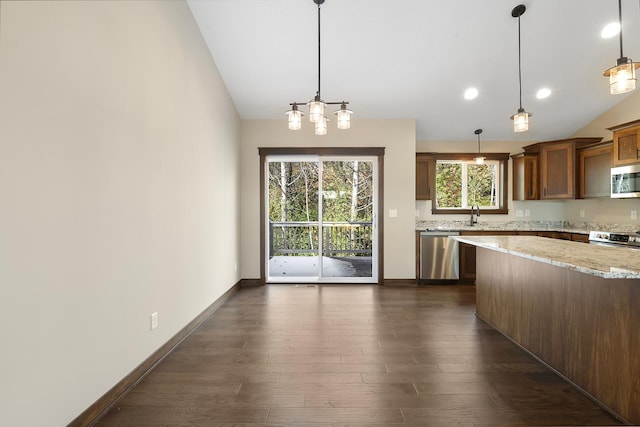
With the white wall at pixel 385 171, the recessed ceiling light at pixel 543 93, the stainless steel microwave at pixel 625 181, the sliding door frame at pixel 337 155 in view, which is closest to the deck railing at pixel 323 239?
the sliding door frame at pixel 337 155

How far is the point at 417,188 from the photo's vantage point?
5.64 m

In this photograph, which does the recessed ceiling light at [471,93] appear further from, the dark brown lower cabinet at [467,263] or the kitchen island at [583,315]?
the kitchen island at [583,315]

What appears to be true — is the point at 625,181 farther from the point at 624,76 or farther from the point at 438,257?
the point at 624,76

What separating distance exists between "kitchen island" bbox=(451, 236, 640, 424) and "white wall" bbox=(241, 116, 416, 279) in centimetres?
216

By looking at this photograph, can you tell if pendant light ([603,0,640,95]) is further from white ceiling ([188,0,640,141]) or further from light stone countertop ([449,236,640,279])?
white ceiling ([188,0,640,141])

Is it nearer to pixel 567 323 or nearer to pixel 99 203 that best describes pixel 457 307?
pixel 567 323

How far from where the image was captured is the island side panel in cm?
183

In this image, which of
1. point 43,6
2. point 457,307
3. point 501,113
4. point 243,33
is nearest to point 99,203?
point 43,6

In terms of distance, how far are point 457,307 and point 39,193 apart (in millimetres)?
4112

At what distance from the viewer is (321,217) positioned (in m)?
5.32

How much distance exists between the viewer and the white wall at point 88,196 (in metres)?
1.43

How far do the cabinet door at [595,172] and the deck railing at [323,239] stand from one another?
336cm

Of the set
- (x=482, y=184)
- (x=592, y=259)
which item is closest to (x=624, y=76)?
(x=592, y=259)

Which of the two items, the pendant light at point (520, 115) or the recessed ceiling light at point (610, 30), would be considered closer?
the pendant light at point (520, 115)
